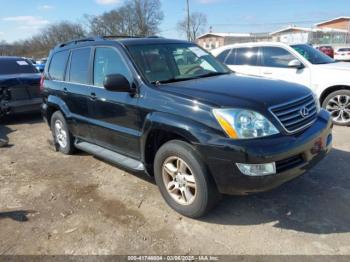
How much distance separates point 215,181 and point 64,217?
5.89 feet

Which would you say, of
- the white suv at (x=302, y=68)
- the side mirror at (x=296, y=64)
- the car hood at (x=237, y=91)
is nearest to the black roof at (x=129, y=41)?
the car hood at (x=237, y=91)

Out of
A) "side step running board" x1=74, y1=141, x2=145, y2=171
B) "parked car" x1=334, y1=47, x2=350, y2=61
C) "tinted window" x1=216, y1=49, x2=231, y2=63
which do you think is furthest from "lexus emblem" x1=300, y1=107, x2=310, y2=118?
"parked car" x1=334, y1=47, x2=350, y2=61

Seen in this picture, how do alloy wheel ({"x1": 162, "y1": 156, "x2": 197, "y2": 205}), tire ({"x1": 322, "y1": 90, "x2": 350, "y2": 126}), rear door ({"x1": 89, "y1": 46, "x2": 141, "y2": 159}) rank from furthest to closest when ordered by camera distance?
1. tire ({"x1": 322, "y1": 90, "x2": 350, "y2": 126})
2. rear door ({"x1": 89, "y1": 46, "x2": 141, "y2": 159})
3. alloy wheel ({"x1": 162, "y1": 156, "x2": 197, "y2": 205})

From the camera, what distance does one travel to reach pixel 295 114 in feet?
11.1

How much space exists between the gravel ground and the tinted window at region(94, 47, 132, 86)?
4.74 ft

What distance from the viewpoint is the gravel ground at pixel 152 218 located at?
3.10 metres

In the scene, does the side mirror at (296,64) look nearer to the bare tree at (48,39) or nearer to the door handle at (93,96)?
the door handle at (93,96)

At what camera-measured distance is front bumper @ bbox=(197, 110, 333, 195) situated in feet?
9.67

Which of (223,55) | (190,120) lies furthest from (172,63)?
(223,55)

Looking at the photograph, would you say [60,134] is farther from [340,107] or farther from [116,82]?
[340,107]

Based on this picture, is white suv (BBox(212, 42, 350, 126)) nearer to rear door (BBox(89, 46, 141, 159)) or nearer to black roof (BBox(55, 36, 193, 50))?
black roof (BBox(55, 36, 193, 50))

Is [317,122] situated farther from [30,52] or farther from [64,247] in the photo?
[30,52]

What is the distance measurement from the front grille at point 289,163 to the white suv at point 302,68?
168 inches

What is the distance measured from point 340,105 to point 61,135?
5518 mm
